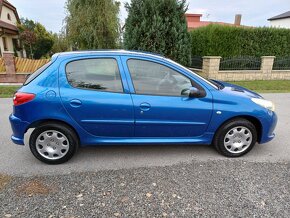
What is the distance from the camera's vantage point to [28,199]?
2.40m

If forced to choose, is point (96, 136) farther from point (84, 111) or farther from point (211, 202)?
point (211, 202)

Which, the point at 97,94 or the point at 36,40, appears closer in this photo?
the point at 97,94

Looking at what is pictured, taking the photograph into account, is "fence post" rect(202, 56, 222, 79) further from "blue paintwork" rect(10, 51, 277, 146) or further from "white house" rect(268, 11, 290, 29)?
"white house" rect(268, 11, 290, 29)

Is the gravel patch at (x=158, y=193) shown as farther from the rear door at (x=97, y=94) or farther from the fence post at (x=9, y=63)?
the fence post at (x=9, y=63)

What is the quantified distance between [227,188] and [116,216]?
1.36 m

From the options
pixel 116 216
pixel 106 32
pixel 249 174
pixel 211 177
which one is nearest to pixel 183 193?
pixel 211 177

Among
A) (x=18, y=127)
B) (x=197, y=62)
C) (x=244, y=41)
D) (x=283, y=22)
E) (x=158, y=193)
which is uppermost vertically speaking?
(x=283, y=22)

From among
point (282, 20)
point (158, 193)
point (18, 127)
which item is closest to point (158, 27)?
point (18, 127)

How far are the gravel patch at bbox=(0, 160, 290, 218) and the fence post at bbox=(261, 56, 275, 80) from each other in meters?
9.39

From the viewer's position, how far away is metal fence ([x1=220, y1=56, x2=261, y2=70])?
1093 centimetres

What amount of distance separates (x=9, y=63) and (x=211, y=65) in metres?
9.41

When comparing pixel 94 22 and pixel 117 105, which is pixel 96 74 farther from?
pixel 94 22

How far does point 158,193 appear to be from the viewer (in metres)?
2.53

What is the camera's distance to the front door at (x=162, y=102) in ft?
10.0
